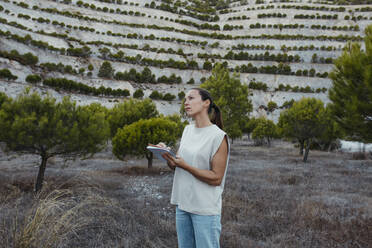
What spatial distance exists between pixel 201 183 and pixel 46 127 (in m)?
7.37

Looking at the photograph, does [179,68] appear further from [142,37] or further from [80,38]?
[80,38]

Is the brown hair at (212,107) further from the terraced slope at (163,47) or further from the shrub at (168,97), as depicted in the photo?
the shrub at (168,97)

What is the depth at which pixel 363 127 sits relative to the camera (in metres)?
9.73

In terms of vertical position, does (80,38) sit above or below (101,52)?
above

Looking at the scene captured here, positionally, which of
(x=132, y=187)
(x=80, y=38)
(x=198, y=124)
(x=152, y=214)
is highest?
(x=80, y=38)

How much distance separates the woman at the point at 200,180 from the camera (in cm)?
190

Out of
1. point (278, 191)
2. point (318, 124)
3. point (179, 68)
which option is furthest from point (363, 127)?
point (179, 68)

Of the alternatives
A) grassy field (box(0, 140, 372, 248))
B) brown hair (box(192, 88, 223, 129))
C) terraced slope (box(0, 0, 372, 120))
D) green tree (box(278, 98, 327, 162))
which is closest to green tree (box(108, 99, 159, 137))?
grassy field (box(0, 140, 372, 248))

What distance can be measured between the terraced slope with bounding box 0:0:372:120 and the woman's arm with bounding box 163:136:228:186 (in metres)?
37.4

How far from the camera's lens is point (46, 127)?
24.6ft

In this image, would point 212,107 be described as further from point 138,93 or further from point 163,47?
point 163,47

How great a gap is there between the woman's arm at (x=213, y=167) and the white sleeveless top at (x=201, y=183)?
0.17 feet

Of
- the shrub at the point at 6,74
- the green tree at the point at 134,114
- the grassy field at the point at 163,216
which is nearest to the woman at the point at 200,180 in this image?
the grassy field at the point at 163,216

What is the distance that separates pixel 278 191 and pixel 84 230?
21.1ft
